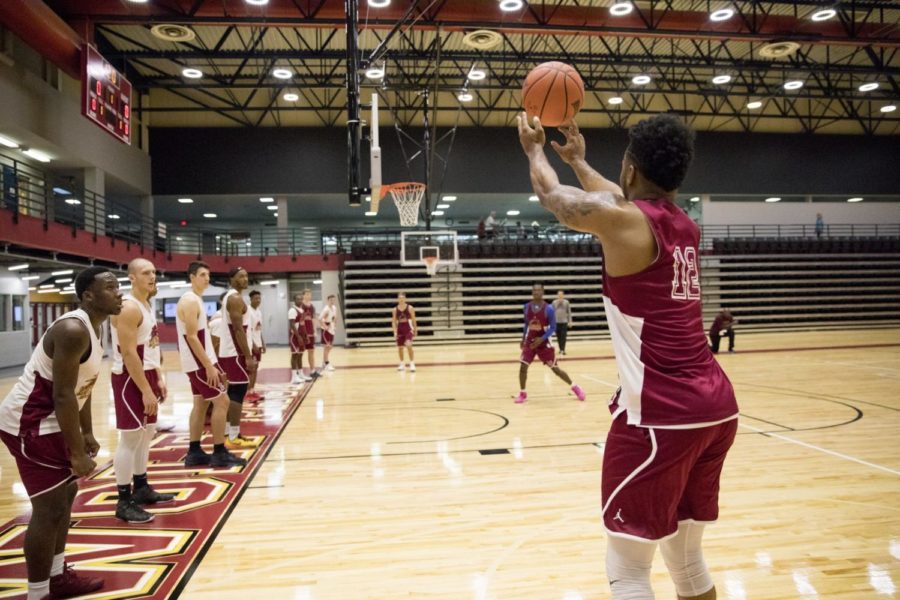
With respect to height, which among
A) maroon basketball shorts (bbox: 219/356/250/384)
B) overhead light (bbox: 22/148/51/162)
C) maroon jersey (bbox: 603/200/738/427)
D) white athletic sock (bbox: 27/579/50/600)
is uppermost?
overhead light (bbox: 22/148/51/162)

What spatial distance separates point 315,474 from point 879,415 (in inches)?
239

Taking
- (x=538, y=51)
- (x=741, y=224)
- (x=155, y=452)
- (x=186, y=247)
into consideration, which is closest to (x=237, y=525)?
(x=155, y=452)

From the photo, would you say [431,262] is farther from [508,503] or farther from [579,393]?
[508,503]

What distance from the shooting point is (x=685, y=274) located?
1.60m

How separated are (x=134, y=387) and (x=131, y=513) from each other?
0.77m

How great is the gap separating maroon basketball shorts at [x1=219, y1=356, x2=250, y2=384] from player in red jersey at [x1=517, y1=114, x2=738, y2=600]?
437 centimetres

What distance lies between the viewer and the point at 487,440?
582cm

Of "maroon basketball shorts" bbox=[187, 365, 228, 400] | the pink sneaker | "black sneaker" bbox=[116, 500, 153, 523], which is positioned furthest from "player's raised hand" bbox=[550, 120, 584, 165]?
the pink sneaker

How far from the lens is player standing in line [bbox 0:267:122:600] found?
8.09 feet

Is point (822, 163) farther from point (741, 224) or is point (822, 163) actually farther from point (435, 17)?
point (435, 17)

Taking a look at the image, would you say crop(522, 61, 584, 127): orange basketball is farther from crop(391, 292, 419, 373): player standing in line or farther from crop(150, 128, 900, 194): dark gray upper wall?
crop(150, 128, 900, 194): dark gray upper wall

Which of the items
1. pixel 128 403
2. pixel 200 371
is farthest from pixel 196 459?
pixel 128 403

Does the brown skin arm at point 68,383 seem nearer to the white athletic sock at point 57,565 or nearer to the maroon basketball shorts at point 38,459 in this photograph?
the maroon basketball shorts at point 38,459

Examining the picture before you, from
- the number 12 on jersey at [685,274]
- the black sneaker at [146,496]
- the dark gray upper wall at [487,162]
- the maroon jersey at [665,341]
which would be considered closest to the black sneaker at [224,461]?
the black sneaker at [146,496]
